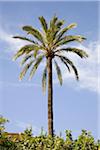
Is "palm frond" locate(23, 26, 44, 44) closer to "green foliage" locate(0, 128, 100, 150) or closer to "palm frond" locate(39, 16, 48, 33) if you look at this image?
"palm frond" locate(39, 16, 48, 33)

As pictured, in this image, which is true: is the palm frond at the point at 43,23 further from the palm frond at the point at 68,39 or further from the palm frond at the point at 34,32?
the palm frond at the point at 68,39

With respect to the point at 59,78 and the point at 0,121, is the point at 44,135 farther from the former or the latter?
the point at 59,78

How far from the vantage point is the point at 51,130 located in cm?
2936

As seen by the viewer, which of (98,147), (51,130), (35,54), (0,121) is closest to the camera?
(0,121)

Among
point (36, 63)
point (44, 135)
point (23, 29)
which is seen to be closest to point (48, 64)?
point (36, 63)

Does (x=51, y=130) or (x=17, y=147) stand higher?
(x=51, y=130)

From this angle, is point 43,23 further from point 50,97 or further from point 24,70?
point 50,97

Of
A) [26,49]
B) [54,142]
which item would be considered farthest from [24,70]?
[54,142]

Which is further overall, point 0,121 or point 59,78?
point 59,78

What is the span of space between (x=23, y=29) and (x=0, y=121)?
12.9 m

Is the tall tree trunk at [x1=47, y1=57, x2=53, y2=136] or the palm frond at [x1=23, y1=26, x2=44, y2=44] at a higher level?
the palm frond at [x1=23, y1=26, x2=44, y2=44]

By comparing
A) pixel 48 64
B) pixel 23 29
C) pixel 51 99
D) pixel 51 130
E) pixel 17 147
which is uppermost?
pixel 23 29

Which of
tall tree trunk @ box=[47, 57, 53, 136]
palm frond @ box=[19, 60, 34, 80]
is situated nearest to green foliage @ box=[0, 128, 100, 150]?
tall tree trunk @ box=[47, 57, 53, 136]

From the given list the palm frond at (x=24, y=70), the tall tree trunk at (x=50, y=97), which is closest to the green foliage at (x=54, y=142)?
the tall tree trunk at (x=50, y=97)
